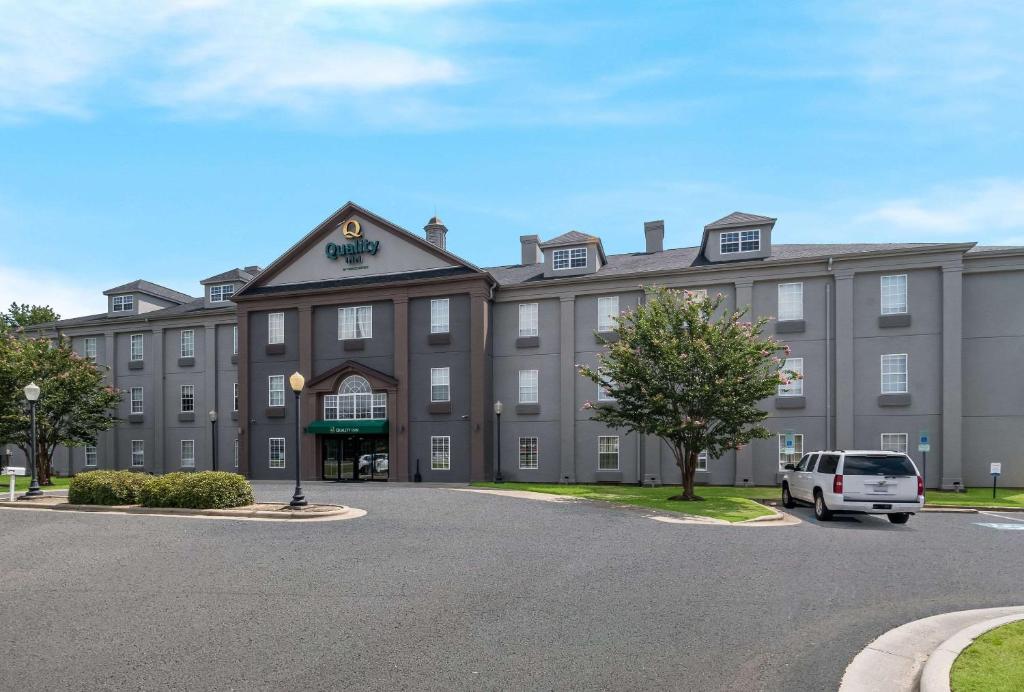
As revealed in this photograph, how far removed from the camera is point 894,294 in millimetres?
28406

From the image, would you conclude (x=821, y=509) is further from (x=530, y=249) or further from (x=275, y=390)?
(x=275, y=390)

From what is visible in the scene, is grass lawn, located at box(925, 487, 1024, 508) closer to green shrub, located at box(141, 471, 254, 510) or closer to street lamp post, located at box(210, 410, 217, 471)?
green shrub, located at box(141, 471, 254, 510)

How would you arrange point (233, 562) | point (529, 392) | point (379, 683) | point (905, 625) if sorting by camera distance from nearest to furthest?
1. point (379, 683)
2. point (905, 625)
3. point (233, 562)
4. point (529, 392)

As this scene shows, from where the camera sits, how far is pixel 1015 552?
525 inches

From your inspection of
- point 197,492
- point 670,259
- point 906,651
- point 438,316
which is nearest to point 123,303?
point 438,316

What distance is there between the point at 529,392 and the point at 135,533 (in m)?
20.5

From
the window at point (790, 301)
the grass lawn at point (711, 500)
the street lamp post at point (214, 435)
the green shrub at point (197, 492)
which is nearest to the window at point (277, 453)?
the street lamp post at point (214, 435)

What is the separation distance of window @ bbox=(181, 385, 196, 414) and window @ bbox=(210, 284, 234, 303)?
17.9 feet

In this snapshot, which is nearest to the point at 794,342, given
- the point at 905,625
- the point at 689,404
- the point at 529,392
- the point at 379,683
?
the point at 689,404

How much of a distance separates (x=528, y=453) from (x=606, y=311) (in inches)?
315

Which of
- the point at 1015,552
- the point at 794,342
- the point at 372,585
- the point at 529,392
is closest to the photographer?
the point at 372,585

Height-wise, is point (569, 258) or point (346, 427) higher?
point (569, 258)

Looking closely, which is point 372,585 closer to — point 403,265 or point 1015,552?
point 1015,552

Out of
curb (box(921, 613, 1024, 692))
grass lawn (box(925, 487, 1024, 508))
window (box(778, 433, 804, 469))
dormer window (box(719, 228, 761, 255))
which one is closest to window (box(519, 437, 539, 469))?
window (box(778, 433, 804, 469))
